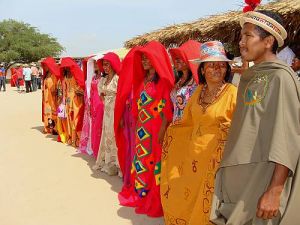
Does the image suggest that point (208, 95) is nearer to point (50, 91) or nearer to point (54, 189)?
point (54, 189)

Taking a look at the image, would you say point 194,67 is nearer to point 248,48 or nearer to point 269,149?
point 248,48

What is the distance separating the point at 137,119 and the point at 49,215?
4.78 feet

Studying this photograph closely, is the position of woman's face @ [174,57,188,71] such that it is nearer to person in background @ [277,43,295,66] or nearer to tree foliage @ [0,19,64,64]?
person in background @ [277,43,295,66]

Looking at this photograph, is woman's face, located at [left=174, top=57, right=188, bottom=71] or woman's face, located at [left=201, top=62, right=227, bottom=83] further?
woman's face, located at [left=174, top=57, right=188, bottom=71]

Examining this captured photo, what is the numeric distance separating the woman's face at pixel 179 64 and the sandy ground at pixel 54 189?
1.64 metres

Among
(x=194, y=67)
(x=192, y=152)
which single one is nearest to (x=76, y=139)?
(x=194, y=67)

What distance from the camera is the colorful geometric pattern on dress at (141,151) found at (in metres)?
4.23

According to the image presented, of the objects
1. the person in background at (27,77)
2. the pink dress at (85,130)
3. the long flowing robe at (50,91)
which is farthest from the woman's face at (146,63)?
the person in background at (27,77)

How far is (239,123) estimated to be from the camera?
2.04 metres

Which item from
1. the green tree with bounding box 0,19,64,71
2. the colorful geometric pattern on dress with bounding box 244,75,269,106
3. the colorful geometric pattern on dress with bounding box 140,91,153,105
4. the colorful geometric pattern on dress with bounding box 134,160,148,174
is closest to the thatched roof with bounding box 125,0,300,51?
the colorful geometric pattern on dress with bounding box 140,91,153,105

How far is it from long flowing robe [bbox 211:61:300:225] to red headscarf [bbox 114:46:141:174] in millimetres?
2555

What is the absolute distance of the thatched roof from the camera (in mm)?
5293

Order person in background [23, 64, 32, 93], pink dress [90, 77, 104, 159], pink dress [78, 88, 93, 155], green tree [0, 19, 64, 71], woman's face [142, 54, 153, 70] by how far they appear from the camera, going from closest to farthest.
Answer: woman's face [142, 54, 153, 70]
pink dress [90, 77, 104, 159]
pink dress [78, 88, 93, 155]
person in background [23, 64, 32, 93]
green tree [0, 19, 64, 71]

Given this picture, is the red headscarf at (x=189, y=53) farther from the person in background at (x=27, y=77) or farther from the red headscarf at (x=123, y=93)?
the person in background at (x=27, y=77)
